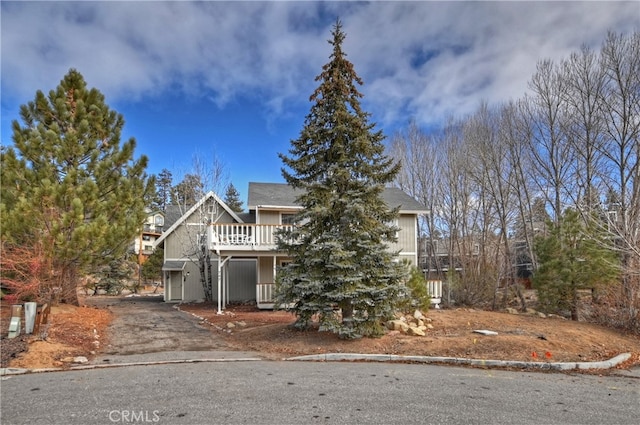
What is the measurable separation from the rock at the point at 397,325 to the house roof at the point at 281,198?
8678 millimetres

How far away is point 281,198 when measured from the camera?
19.7 meters

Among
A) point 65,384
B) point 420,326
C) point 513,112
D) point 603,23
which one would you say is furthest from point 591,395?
point 513,112

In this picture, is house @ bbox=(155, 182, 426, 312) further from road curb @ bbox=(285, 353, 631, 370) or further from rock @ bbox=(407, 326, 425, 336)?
road curb @ bbox=(285, 353, 631, 370)

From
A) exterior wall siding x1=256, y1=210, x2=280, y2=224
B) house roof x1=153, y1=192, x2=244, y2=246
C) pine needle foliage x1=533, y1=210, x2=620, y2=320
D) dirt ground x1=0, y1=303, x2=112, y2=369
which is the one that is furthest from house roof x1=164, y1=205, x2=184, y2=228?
pine needle foliage x1=533, y1=210, x2=620, y2=320

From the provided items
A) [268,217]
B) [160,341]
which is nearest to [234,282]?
[268,217]

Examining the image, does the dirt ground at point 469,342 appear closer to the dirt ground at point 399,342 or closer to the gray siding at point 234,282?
the dirt ground at point 399,342

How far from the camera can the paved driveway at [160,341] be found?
313 inches

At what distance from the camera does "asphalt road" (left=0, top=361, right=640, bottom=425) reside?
4457mm

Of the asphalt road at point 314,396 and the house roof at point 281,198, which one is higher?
the house roof at point 281,198

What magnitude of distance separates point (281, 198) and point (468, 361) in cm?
1374

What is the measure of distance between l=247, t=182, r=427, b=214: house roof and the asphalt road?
11902 mm

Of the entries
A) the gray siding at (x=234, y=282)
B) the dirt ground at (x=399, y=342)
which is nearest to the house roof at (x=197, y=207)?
the gray siding at (x=234, y=282)

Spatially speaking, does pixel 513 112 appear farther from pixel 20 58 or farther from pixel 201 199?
pixel 20 58

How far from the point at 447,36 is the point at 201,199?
44.0 ft
